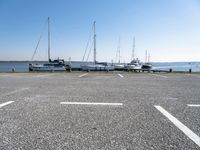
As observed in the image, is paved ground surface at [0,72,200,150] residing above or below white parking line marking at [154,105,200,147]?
above

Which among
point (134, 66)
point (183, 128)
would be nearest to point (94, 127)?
point (183, 128)

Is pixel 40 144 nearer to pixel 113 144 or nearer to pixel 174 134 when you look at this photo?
pixel 113 144

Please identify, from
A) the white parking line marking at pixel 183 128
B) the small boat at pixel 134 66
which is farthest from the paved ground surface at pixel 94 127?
the small boat at pixel 134 66

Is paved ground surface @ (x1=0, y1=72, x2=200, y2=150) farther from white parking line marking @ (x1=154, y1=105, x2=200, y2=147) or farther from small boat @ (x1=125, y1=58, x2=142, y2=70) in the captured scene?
small boat @ (x1=125, y1=58, x2=142, y2=70)

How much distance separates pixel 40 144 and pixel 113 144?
1.26 metres

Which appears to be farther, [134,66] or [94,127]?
[134,66]

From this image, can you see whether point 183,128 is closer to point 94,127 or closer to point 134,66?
point 94,127

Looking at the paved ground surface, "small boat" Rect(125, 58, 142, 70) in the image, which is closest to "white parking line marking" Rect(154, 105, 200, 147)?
the paved ground surface

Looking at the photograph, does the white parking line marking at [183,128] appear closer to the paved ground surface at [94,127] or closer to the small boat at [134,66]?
the paved ground surface at [94,127]

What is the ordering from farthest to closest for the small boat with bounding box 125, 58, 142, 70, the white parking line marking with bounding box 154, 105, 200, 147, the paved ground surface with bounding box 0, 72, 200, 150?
the small boat with bounding box 125, 58, 142, 70 < the white parking line marking with bounding box 154, 105, 200, 147 < the paved ground surface with bounding box 0, 72, 200, 150

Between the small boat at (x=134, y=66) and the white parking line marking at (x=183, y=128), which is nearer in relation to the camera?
the white parking line marking at (x=183, y=128)

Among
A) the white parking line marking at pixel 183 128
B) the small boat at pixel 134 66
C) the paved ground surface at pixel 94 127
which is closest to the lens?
the paved ground surface at pixel 94 127

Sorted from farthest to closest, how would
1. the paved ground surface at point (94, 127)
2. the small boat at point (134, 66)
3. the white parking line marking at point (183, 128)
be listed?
the small boat at point (134, 66), the white parking line marking at point (183, 128), the paved ground surface at point (94, 127)

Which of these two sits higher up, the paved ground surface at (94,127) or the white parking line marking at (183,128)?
the paved ground surface at (94,127)
